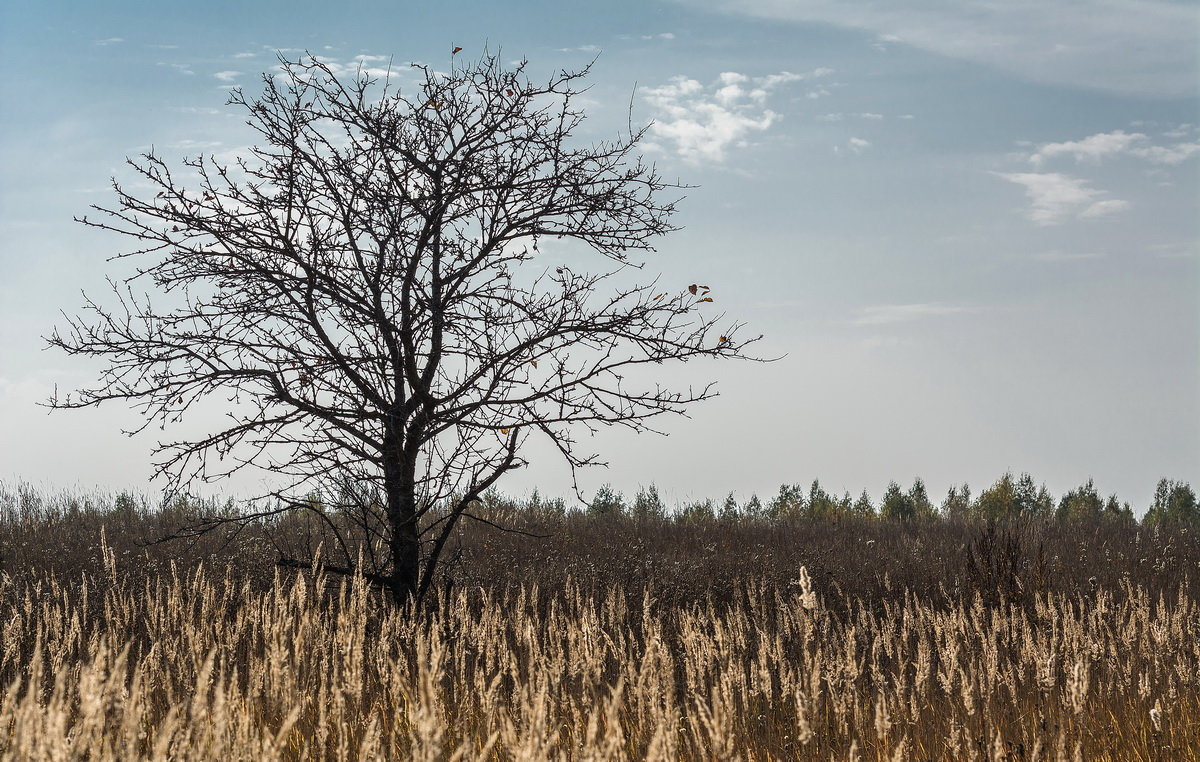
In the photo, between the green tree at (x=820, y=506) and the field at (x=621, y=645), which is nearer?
the field at (x=621, y=645)

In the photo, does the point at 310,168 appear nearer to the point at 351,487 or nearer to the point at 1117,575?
the point at 351,487

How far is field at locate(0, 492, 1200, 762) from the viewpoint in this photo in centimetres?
366

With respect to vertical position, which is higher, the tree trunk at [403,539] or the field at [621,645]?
the tree trunk at [403,539]

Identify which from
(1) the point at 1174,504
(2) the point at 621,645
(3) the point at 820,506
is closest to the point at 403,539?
(2) the point at 621,645

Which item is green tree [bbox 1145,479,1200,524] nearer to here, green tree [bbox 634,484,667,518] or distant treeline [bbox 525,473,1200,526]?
distant treeline [bbox 525,473,1200,526]

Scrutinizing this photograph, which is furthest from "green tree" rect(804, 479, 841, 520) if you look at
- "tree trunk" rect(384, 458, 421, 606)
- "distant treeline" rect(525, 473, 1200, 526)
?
"tree trunk" rect(384, 458, 421, 606)

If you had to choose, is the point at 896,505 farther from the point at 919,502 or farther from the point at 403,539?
the point at 403,539

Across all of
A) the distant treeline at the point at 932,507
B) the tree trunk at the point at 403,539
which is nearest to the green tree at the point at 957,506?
the distant treeline at the point at 932,507

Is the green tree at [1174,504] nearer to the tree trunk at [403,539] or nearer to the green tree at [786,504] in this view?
the green tree at [786,504]

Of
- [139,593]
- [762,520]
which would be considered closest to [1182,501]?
[762,520]

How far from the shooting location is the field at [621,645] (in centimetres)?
366

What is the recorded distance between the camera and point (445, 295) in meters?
8.03

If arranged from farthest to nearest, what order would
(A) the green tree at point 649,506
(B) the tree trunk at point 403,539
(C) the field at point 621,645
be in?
(A) the green tree at point 649,506, (B) the tree trunk at point 403,539, (C) the field at point 621,645

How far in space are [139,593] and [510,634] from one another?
13.6 feet
